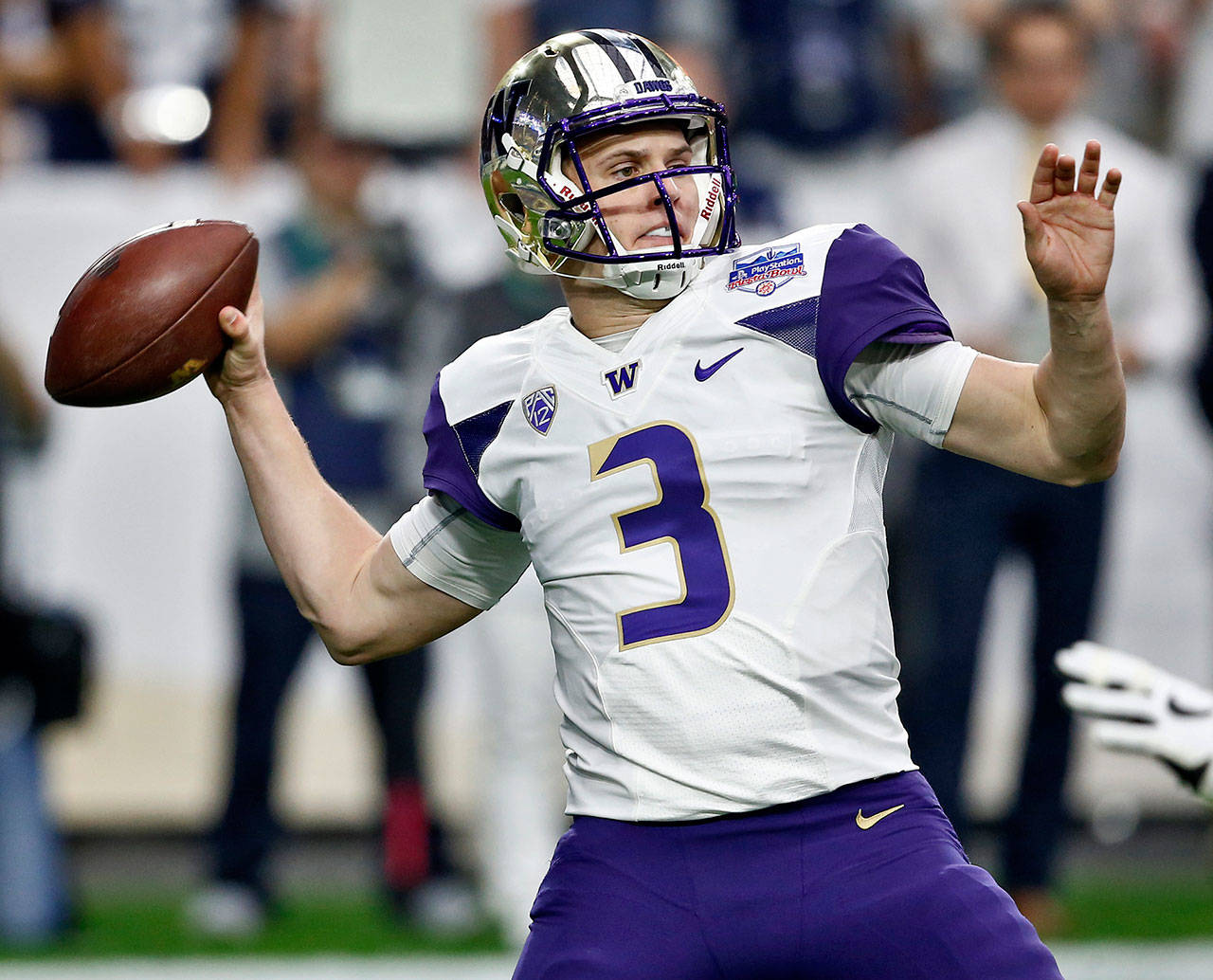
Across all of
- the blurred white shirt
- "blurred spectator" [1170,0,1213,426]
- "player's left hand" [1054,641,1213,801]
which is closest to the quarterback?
"player's left hand" [1054,641,1213,801]

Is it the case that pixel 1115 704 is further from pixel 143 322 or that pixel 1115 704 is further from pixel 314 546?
pixel 143 322

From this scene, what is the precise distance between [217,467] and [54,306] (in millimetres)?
817

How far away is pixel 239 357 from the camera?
247 centimetres

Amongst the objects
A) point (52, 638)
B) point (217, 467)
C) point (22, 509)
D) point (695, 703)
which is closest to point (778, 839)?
point (695, 703)

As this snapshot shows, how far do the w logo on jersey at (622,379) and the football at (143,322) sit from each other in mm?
590

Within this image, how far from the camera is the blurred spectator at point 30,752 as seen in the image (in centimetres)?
504

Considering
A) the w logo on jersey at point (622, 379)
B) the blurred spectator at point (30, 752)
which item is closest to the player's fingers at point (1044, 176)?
the w logo on jersey at point (622, 379)

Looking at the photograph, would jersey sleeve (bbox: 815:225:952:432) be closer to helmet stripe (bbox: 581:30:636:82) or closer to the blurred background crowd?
helmet stripe (bbox: 581:30:636:82)

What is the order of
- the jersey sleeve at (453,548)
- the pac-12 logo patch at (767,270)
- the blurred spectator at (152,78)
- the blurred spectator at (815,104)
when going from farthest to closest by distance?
the blurred spectator at (152,78), the blurred spectator at (815,104), the jersey sleeve at (453,548), the pac-12 logo patch at (767,270)

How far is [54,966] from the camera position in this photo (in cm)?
459

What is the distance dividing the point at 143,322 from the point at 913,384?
3.45 feet

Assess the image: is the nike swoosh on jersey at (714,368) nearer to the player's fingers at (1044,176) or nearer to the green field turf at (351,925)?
the player's fingers at (1044,176)

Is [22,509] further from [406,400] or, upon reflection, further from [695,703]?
[695,703]

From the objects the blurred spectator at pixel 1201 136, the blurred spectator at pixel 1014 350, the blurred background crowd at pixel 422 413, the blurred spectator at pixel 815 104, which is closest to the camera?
the blurred spectator at pixel 1014 350
